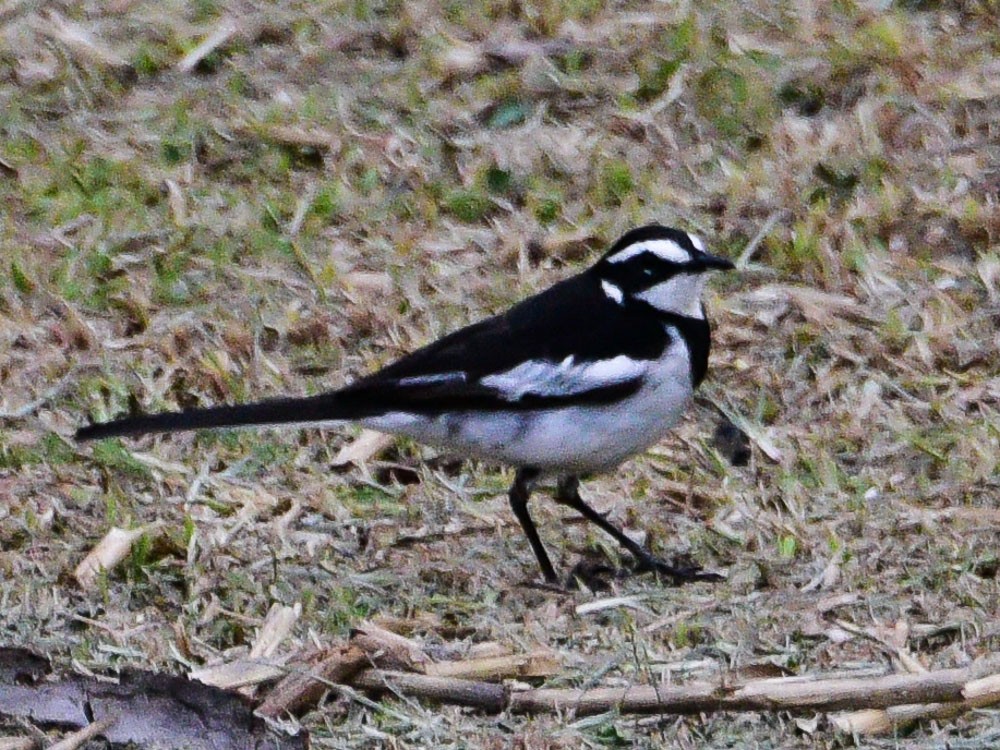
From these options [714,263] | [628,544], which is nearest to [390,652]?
[628,544]

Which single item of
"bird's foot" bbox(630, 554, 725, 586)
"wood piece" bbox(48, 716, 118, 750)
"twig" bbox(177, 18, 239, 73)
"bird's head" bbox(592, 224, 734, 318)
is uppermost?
"bird's head" bbox(592, 224, 734, 318)

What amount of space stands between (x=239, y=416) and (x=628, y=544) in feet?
4.09

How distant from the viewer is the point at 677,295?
5.72 m

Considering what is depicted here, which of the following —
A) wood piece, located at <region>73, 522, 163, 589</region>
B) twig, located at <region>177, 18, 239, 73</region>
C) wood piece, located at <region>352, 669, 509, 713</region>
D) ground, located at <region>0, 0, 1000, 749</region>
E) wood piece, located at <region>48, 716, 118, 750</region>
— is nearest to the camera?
wood piece, located at <region>48, 716, 118, 750</region>

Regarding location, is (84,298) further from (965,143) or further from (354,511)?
(965,143)

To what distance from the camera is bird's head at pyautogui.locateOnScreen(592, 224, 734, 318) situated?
5.69 meters

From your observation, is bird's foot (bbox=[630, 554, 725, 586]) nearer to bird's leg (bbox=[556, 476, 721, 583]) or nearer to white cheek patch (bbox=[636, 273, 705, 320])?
bird's leg (bbox=[556, 476, 721, 583])

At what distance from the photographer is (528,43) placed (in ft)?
27.6

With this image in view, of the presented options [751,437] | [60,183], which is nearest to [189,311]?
[60,183]

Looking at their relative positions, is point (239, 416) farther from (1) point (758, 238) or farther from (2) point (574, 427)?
(1) point (758, 238)

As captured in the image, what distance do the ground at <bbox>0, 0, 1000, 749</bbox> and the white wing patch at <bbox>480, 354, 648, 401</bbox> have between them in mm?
562

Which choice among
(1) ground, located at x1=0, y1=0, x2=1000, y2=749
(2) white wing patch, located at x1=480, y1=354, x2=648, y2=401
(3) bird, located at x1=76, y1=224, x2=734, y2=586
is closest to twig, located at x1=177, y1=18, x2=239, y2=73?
(1) ground, located at x1=0, y1=0, x2=1000, y2=749

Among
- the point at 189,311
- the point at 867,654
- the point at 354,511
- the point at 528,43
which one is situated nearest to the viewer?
the point at 867,654

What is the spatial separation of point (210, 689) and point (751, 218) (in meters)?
3.77
